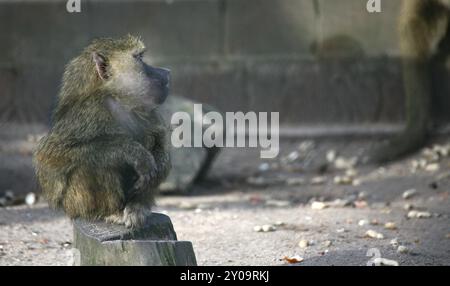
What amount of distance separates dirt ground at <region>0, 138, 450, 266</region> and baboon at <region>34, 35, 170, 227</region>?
0.93 meters

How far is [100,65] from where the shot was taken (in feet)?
15.5

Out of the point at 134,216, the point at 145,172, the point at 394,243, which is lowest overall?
the point at 394,243

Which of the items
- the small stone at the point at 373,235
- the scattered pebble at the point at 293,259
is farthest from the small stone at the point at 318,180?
the scattered pebble at the point at 293,259

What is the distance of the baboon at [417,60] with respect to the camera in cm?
857

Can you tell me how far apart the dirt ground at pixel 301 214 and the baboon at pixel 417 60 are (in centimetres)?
20

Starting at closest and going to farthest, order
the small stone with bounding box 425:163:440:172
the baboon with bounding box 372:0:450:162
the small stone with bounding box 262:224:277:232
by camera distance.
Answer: the small stone with bounding box 262:224:277:232, the small stone with bounding box 425:163:440:172, the baboon with bounding box 372:0:450:162

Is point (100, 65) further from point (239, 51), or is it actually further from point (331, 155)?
point (239, 51)

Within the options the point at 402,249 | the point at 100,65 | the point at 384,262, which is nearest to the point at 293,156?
the point at 402,249

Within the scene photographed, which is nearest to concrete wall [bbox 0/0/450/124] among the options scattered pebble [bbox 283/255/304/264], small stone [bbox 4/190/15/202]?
small stone [bbox 4/190/15/202]

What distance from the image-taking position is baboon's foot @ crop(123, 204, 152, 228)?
14.9 feet

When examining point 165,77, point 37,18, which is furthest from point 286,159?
point 165,77

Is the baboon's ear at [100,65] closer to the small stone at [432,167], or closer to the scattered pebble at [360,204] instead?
the scattered pebble at [360,204]

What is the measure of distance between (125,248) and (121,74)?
1.04m

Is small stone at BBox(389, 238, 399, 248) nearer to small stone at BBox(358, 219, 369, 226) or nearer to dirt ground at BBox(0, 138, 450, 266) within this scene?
dirt ground at BBox(0, 138, 450, 266)
